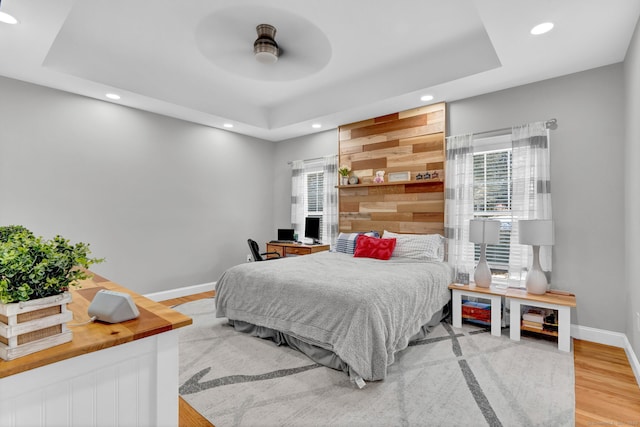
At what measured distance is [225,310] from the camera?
3.33 m

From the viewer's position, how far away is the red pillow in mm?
3910

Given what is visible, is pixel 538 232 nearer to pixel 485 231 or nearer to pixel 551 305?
pixel 485 231

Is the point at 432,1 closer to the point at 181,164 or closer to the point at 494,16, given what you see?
the point at 494,16

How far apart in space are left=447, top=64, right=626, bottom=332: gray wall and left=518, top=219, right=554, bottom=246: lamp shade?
0.38m

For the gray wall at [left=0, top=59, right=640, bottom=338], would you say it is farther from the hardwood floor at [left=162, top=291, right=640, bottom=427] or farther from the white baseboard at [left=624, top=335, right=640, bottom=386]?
the hardwood floor at [left=162, top=291, right=640, bottom=427]

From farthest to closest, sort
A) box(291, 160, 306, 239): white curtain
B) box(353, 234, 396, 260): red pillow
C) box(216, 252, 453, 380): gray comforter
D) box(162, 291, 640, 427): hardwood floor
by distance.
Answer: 1. box(291, 160, 306, 239): white curtain
2. box(353, 234, 396, 260): red pillow
3. box(216, 252, 453, 380): gray comforter
4. box(162, 291, 640, 427): hardwood floor

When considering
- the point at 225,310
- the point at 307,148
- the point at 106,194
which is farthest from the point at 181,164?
the point at 225,310

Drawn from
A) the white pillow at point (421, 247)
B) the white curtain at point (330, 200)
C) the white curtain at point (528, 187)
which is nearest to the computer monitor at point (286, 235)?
the white curtain at point (330, 200)

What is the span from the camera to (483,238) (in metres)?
3.36

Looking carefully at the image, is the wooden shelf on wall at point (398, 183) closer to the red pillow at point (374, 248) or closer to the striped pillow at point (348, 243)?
the striped pillow at point (348, 243)

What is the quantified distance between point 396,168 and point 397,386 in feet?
9.72

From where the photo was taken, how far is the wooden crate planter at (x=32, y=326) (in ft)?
2.97

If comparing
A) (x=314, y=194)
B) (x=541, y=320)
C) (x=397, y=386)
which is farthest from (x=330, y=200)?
(x=397, y=386)

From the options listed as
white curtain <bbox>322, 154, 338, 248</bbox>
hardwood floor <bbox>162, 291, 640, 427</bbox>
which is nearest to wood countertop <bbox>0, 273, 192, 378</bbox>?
hardwood floor <bbox>162, 291, 640, 427</bbox>
